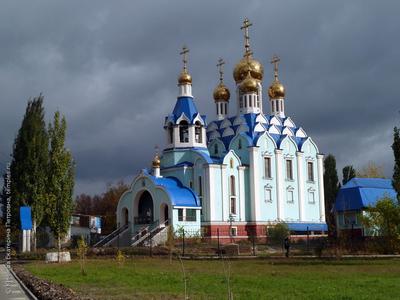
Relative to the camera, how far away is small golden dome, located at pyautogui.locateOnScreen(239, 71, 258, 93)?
51.4 m

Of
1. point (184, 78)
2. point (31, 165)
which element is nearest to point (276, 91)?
point (184, 78)

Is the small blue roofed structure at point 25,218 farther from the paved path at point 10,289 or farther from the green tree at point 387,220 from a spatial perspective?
the green tree at point 387,220

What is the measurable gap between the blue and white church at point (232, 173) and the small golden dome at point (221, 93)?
0.09 meters

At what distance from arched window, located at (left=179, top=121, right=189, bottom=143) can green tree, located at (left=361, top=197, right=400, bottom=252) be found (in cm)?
1867

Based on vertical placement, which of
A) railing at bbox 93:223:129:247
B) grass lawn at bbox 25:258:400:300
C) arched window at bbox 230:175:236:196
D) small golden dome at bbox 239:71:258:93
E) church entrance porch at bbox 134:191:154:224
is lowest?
grass lawn at bbox 25:258:400:300

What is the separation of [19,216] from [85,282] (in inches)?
900

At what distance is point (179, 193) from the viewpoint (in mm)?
44656

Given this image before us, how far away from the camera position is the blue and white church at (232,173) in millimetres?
45469

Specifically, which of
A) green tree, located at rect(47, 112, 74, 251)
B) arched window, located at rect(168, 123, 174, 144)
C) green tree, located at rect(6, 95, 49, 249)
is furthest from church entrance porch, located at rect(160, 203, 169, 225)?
green tree, located at rect(47, 112, 74, 251)

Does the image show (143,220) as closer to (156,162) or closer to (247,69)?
(156,162)

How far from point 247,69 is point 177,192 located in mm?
14621

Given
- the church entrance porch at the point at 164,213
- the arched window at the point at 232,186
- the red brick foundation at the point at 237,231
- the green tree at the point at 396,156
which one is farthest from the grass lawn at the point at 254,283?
the arched window at the point at 232,186

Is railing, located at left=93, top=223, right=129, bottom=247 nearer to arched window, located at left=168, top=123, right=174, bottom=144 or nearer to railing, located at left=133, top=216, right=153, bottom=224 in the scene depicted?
railing, located at left=133, top=216, right=153, bottom=224

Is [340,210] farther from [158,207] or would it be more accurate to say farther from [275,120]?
[158,207]
